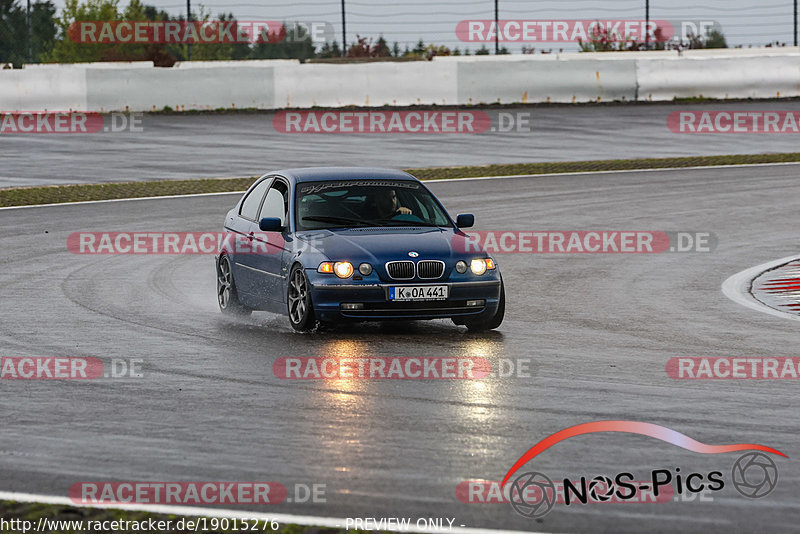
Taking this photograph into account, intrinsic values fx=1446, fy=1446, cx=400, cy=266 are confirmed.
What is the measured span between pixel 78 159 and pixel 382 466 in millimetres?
23826

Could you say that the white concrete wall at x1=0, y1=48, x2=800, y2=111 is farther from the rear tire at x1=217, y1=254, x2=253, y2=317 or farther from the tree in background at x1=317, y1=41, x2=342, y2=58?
the rear tire at x1=217, y1=254, x2=253, y2=317

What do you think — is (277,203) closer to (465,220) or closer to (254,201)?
(254,201)

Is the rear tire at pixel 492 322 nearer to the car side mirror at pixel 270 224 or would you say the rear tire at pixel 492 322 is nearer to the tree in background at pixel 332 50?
the car side mirror at pixel 270 224

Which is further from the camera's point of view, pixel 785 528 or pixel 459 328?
pixel 459 328

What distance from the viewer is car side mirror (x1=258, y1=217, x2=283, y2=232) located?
1289 cm

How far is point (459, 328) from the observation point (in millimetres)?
12922

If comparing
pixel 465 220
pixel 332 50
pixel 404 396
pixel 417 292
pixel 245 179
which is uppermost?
pixel 332 50

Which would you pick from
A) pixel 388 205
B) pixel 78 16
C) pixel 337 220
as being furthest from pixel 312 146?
pixel 78 16

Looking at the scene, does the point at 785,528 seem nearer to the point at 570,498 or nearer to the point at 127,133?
the point at 570,498

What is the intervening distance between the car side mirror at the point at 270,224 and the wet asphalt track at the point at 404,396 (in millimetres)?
911

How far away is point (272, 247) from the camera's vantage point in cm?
1317

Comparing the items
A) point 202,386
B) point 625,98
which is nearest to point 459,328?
point 202,386

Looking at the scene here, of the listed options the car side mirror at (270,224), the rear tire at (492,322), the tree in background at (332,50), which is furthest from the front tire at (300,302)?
the tree in background at (332,50)

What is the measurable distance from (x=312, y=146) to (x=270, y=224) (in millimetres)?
19026
